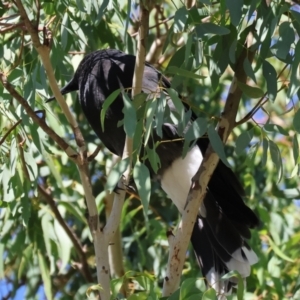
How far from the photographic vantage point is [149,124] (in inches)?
50.6

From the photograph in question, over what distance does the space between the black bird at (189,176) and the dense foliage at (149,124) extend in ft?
0.19

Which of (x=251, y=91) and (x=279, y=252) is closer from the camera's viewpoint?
(x=251, y=91)

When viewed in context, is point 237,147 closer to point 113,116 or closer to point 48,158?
point 113,116

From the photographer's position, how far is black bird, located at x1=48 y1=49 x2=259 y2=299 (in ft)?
6.28

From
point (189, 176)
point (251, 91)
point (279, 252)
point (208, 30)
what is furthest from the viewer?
point (279, 252)

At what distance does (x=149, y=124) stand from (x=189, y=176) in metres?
0.92

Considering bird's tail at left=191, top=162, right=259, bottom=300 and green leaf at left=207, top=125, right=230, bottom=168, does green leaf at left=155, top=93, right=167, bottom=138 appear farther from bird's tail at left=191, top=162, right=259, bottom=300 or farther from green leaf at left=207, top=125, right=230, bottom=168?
bird's tail at left=191, top=162, right=259, bottom=300

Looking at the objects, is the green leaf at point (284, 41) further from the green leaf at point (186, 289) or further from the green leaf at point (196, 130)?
the green leaf at point (186, 289)

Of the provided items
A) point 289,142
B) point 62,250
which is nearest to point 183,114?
point 62,250

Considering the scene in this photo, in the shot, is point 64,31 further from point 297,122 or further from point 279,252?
point 279,252

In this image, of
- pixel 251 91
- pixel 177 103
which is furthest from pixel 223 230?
pixel 177 103

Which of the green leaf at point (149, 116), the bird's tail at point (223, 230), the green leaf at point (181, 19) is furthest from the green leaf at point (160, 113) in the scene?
the bird's tail at point (223, 230)

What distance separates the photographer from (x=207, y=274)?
6.46ft

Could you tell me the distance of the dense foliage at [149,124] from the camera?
56.4 inches
